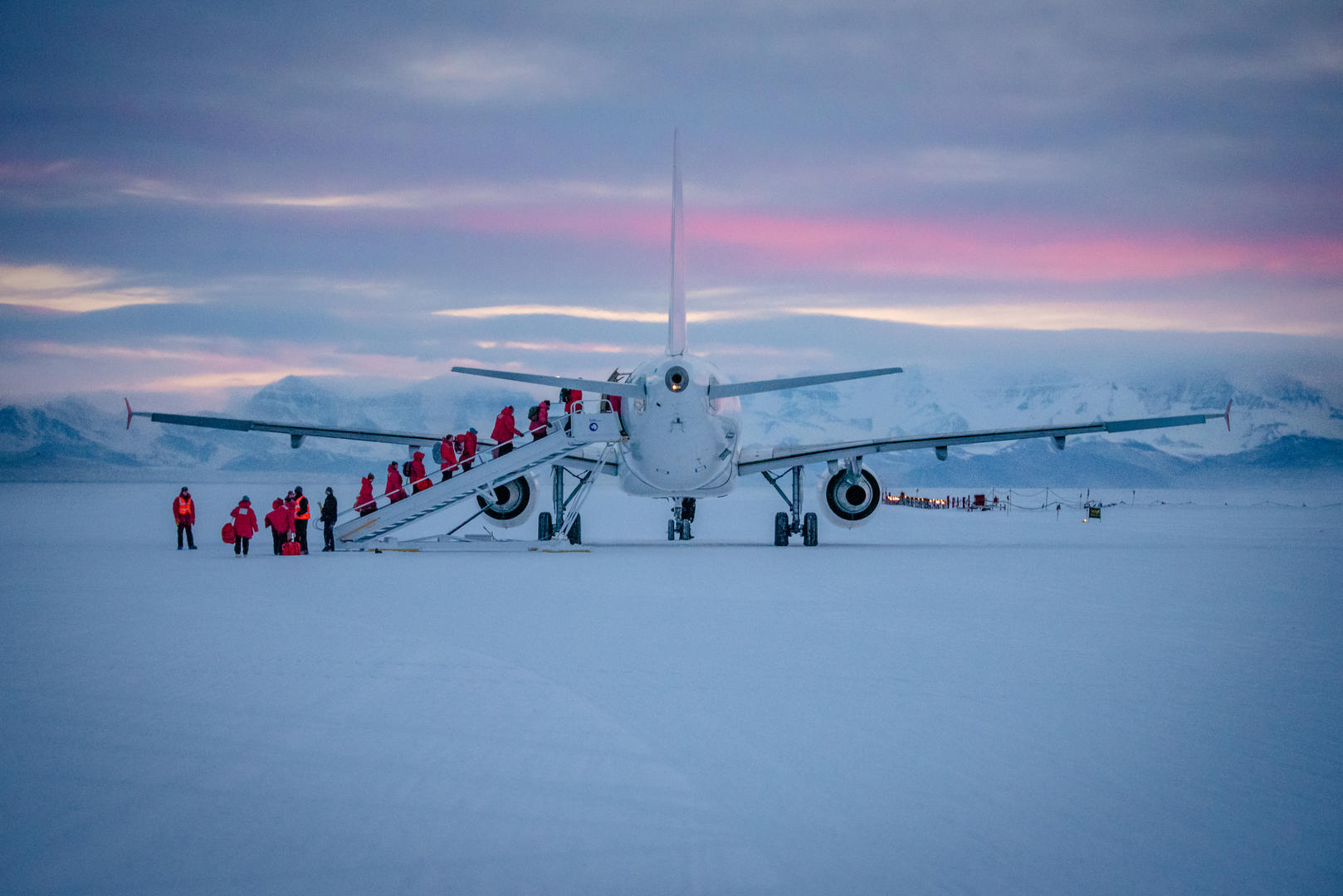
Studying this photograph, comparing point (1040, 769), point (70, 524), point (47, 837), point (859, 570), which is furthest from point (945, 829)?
point (70, 524)

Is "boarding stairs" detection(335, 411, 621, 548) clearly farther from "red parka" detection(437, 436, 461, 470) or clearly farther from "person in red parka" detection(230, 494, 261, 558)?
"person in red parka" detection(230, 494, 261, 558)

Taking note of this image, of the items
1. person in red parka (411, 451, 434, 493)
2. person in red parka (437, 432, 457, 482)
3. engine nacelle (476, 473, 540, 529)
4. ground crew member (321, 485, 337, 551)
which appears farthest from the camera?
engine nacelle (476, 473, 540, 529)

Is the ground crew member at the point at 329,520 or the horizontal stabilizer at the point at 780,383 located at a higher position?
the horizontal stabilizer at the point at 780,383

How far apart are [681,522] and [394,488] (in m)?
9.06

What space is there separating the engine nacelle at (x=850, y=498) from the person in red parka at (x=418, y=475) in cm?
1085

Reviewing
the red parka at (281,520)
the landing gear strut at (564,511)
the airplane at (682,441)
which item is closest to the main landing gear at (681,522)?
the airplane at (682,441)

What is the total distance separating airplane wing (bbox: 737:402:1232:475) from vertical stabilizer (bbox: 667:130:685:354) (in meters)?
3.82

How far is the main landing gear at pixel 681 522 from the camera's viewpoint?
1293 inches

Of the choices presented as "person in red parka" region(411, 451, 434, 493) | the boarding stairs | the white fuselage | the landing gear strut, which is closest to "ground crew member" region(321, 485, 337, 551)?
the boarding stairs

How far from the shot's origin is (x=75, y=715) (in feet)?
27.6

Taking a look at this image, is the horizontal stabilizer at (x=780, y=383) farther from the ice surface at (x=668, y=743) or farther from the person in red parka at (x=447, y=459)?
the ice surface at (x=668, y=743)

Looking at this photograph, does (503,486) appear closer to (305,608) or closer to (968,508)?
(305,608)

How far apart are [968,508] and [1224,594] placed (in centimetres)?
5218

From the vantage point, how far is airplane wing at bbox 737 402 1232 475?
90.2 ft
